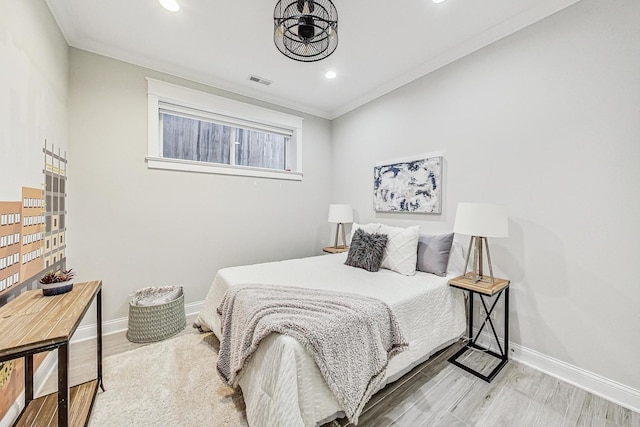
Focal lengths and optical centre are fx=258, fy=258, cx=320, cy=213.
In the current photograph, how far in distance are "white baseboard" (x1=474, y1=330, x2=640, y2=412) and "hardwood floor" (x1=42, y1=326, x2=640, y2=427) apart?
0.14 feet

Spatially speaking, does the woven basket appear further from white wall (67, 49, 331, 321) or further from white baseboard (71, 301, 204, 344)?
white wall (67, 49, 331, 321)

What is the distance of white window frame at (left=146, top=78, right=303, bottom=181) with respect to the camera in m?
2.70

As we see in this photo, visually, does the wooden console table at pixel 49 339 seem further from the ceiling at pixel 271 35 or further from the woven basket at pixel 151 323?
the ceiling at pixel 271 35

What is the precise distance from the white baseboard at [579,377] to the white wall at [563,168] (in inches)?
1.7

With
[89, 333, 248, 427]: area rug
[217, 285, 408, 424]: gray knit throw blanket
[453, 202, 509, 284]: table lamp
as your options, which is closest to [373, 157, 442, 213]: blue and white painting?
[453, 202, 509, 284]: table lamp

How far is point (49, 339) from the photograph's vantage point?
96cm

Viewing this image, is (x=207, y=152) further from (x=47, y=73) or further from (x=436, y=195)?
(x=436, y=195)

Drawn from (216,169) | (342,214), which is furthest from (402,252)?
(216,169)

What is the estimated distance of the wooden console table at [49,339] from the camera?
3.13 ft

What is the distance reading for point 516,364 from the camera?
2072 millimetres

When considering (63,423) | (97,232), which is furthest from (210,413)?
(97,232)

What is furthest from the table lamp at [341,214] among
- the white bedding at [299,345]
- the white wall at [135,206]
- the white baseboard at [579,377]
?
the white baseboard at [579,377]

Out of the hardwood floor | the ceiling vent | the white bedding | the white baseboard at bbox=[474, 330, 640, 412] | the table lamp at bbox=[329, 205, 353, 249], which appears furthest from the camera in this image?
the table lamp at bbox=[329, 205, 353, 249]

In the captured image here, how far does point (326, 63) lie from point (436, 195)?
1797 mm
